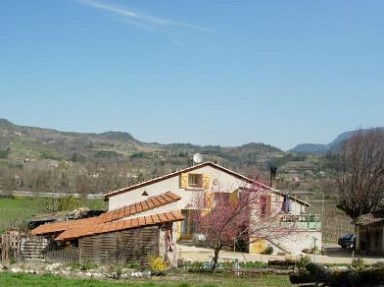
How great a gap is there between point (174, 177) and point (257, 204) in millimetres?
9663

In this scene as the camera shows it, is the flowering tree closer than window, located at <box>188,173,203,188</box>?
Yes

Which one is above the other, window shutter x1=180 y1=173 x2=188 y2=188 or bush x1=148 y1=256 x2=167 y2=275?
window shutter x1=180 y1=173 x2=188 y2=188

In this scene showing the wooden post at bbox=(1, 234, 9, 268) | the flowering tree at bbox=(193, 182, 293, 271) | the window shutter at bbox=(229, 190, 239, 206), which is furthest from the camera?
the window shutter at bbox=(229, 190, 239, 206)

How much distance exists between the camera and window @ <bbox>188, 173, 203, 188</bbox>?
158 feet

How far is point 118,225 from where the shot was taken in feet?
110

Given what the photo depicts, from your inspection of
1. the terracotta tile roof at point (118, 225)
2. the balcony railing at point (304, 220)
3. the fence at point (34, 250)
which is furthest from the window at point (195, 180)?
the fence at point (34, 250)

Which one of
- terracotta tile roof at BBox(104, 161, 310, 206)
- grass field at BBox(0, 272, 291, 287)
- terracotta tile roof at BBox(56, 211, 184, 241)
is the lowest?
grass field at BBox(0, 272, 291, 287)

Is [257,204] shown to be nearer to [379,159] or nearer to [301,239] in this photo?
[301,239]

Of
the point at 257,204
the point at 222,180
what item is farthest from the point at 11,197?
the point at 257,204

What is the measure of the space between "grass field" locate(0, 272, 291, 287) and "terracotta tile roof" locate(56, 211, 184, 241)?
15.9 feet

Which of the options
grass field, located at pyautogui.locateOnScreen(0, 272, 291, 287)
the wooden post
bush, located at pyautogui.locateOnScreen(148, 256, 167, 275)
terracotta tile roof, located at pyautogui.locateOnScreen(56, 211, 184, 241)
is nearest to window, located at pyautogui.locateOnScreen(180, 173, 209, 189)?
terracotta tile roof, located at pyautogui.locateOnScreen(56, 211, 184, 241)

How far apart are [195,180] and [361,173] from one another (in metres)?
28.0

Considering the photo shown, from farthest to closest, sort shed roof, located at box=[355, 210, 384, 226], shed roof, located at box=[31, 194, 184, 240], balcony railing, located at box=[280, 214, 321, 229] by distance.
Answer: shed roof, located at box=[355, 210, 384, 226] → balcony railing, located at box=[280, 214, 321, 229] → shed roof, located at box=[31, 194, 184, 240]

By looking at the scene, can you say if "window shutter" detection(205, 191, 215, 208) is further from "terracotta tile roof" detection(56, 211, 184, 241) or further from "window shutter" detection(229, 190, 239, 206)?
"terracotta tile roof" detection(56, 211, 184, 241)
